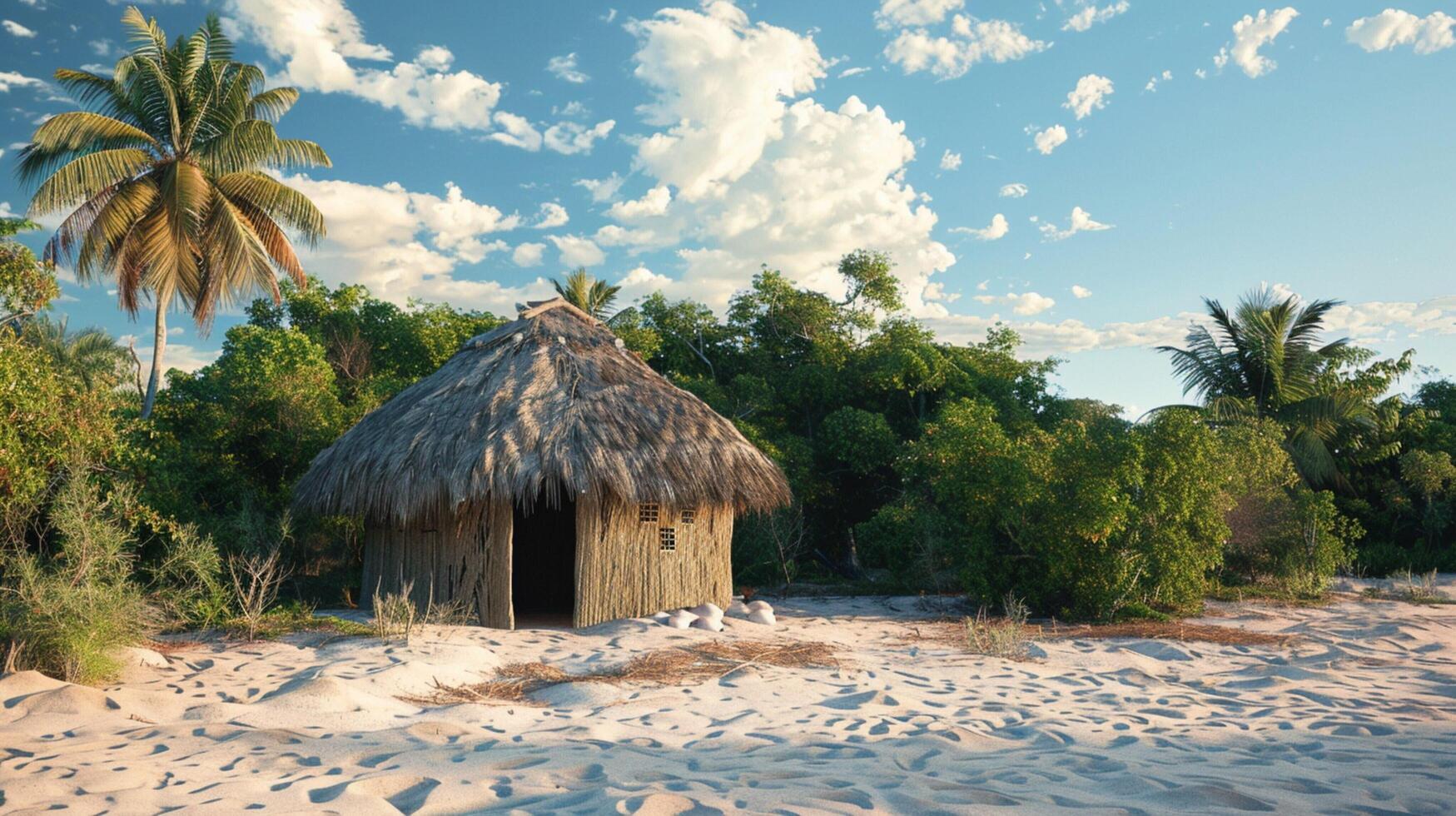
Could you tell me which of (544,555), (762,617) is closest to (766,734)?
(762,617)

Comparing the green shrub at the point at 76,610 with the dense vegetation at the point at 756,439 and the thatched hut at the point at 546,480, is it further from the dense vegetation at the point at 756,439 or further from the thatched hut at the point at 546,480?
the thatched hut at the point at 546,480

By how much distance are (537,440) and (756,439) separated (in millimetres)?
5871

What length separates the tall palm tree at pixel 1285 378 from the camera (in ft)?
54.2

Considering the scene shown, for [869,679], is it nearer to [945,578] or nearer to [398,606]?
[398,606]

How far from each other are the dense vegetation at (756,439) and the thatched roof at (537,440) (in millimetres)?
1345

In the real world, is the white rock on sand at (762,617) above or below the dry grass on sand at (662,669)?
above

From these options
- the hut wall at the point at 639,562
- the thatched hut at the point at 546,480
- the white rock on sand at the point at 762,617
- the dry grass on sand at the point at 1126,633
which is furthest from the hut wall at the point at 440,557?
the dry grass on sand at the point at 1126,633

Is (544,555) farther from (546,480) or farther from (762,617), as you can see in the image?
(762,617)

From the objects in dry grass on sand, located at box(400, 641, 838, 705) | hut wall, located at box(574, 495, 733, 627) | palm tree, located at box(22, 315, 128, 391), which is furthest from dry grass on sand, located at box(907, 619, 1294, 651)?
palm tree, located at box(22, 315, 128, 391)

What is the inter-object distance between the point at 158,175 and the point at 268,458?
5.86m

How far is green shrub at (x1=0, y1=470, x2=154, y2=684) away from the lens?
5.77m

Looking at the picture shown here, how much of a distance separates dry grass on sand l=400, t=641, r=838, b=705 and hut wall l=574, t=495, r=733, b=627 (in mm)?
1766

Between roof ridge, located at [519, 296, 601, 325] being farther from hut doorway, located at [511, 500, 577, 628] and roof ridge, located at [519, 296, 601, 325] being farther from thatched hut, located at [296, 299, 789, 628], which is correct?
hut doorway, located at [511, 500, 577, 628]

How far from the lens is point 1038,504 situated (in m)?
9.81
